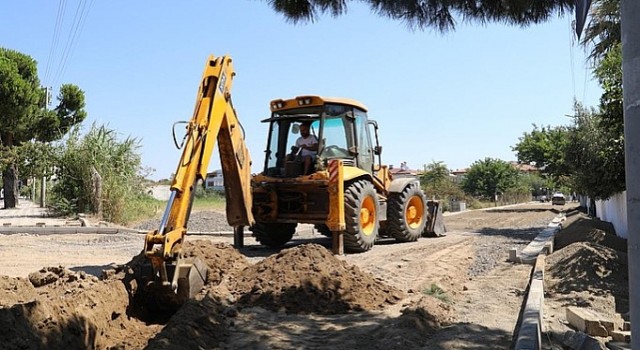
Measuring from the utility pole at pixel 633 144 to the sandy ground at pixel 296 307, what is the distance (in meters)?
3.12

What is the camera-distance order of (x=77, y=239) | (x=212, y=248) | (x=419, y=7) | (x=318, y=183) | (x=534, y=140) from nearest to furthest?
(x=419, y=7) < (x=212, y=248) < (x=318, y=183) < (x=77, y=239) < (x=534, y=140)

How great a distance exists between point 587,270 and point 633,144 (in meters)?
6.86

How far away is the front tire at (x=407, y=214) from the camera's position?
40.8ft

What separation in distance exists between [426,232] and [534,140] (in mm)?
36479

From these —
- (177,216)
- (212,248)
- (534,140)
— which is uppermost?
(534,140)

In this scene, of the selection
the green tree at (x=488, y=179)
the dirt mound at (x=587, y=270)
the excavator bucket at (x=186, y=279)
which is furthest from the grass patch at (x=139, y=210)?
the green tree at (x=488, y=179)

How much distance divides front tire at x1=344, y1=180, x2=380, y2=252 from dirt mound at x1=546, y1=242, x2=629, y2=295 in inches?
130

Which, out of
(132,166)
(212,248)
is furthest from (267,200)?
(132,166)

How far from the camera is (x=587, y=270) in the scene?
313 inches

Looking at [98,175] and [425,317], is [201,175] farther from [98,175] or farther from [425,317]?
[98,175]

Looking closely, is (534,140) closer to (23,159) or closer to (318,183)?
(23,159)

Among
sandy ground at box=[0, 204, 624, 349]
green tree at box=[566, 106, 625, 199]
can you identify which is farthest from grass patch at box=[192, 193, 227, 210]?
sandy ground at box=[0, 204, 624, 349]

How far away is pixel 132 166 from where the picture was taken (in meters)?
20.4

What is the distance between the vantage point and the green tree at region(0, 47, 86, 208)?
83.9 ft
